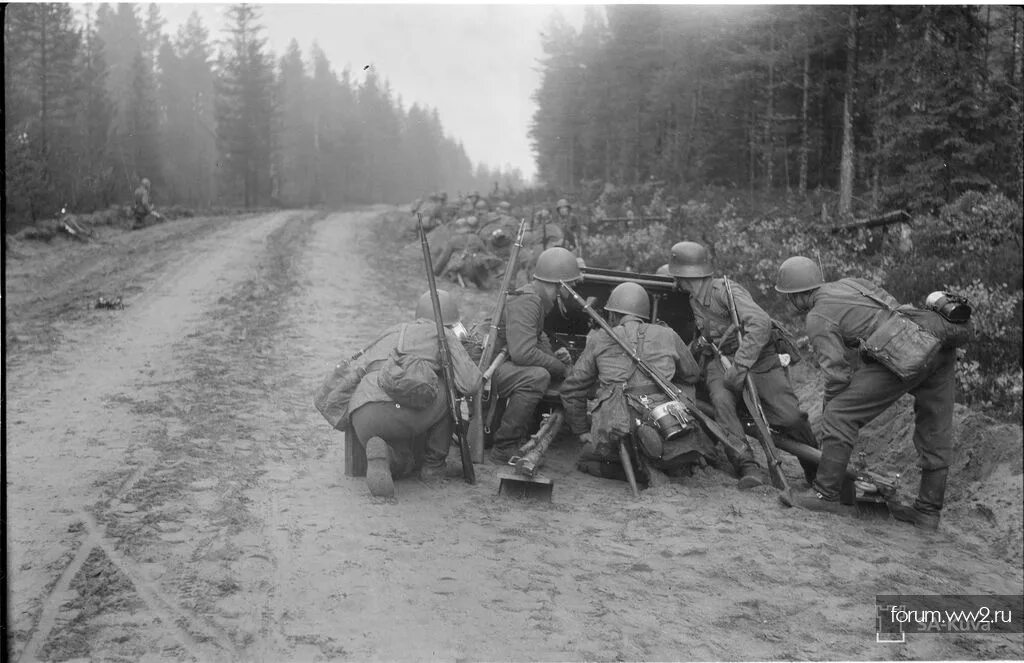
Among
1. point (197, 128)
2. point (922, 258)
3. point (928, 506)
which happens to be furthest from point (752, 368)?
point (197, 128)

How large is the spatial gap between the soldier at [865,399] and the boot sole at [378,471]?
3362mm

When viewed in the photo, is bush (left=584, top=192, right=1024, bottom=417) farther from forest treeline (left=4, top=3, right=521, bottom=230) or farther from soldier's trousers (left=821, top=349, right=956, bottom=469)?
forest treeline (left=4, top=3, right=521, bottom=230)

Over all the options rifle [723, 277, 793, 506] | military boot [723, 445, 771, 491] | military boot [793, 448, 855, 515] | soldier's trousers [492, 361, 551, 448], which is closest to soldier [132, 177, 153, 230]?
soldier's trousers [492, 361, 551, 448]

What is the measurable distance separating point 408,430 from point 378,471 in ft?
1.54

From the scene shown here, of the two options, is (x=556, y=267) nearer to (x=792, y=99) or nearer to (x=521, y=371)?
(x=521, y=371)

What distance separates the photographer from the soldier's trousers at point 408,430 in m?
6.15

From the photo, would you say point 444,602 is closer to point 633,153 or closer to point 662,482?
point 662,482

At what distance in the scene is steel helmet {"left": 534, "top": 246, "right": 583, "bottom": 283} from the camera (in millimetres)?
7918

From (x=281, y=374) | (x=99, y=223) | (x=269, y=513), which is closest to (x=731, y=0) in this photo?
(x=269, y=513)

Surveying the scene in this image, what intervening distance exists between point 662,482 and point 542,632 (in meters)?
2.88

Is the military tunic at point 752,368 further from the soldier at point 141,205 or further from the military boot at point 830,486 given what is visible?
the soldier at point 141,205

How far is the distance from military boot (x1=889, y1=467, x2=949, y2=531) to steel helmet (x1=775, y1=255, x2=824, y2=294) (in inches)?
71.3

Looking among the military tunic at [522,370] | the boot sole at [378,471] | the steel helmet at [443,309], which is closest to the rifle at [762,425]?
the military tunic at [522,370]

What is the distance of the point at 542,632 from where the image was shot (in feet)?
13.6
